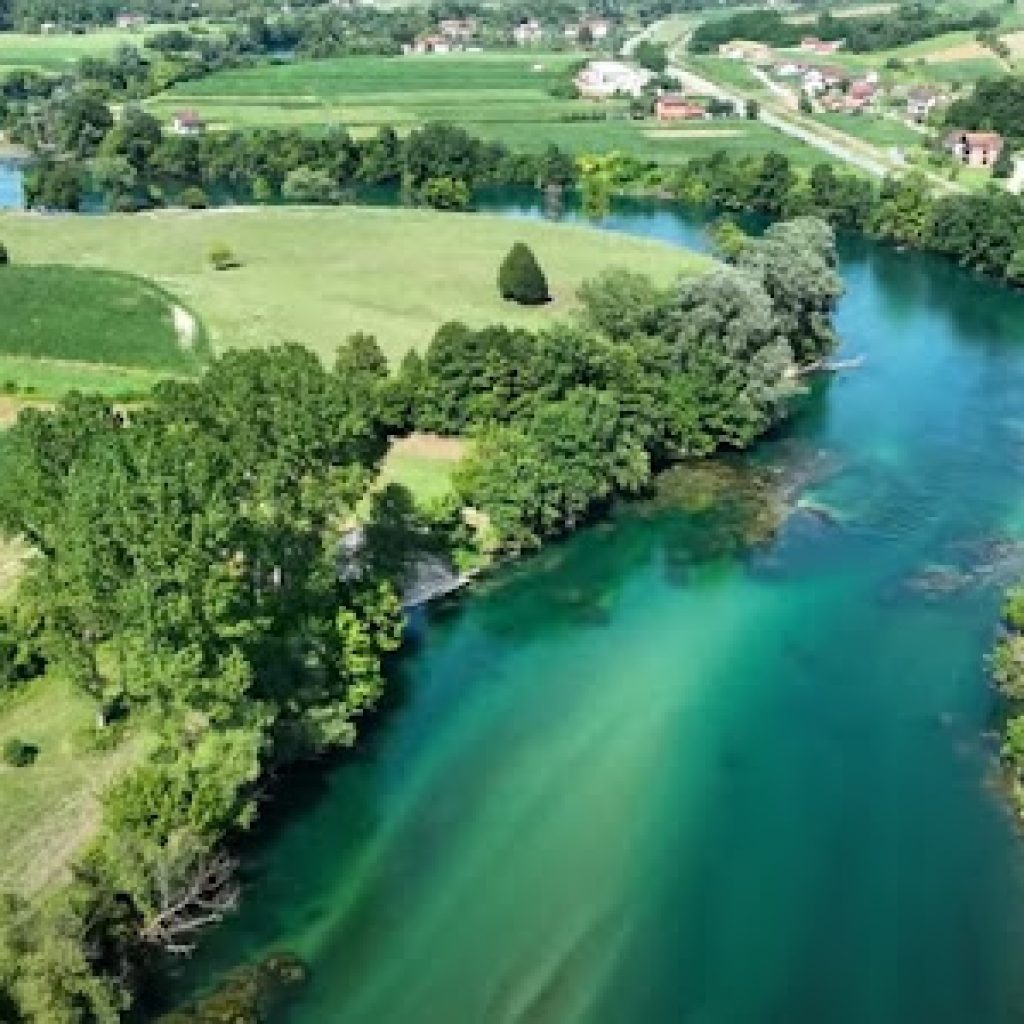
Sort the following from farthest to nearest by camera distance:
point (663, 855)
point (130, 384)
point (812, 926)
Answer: point (130, 384)
point (663, 855)
point (812, 926)

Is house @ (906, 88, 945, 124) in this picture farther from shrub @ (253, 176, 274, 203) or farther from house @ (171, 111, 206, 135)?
house @ (171, 111, 206, 135)

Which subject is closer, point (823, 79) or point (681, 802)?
point (681, 802)

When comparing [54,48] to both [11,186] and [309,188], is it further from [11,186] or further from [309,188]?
[309,188]

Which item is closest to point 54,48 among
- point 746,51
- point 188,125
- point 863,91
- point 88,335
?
point 188,125

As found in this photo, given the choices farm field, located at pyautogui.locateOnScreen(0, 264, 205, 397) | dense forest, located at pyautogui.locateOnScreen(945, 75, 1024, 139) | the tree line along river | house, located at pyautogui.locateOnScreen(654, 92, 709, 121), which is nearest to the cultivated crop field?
house, located at pyautogui.locateOnScreen(654, 92, 709, 121)

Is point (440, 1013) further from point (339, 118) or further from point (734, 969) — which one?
point (339, 118)

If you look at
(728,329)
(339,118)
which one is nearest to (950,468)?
(728,329)

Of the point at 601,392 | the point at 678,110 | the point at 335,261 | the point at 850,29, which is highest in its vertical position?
the point at 601,392
